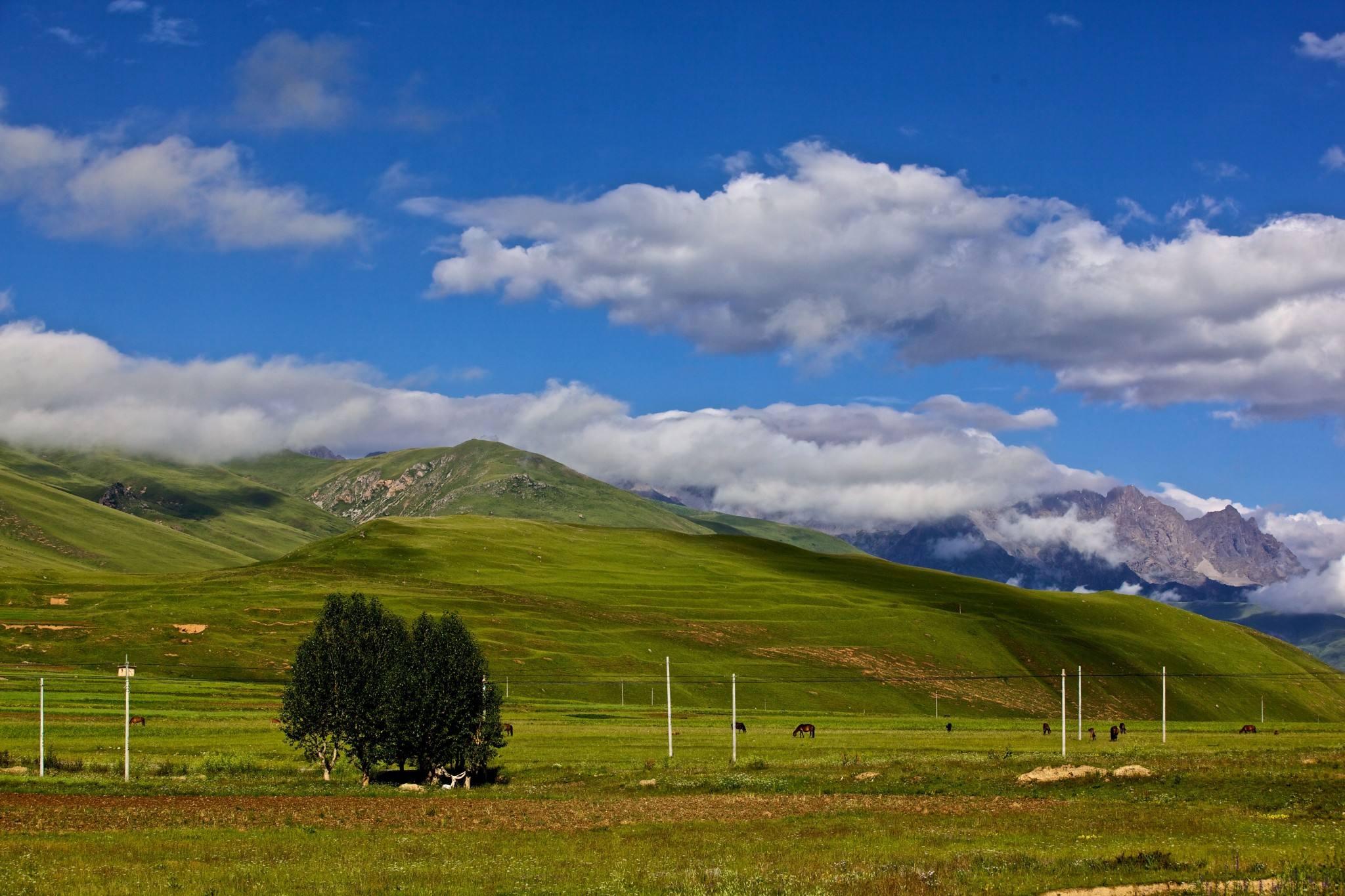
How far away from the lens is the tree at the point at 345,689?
71.5m

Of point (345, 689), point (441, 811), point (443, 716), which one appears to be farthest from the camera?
point (345, 689)

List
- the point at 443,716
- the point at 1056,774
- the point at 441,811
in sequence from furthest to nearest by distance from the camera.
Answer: the point at 443,716 < the point at 1056,774 < the point at 441,811

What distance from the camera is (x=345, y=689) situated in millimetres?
73812

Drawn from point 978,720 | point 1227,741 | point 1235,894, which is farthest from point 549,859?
point 978,720

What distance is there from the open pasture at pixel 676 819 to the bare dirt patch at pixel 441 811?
26 cm

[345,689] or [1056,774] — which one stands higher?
[345,689]

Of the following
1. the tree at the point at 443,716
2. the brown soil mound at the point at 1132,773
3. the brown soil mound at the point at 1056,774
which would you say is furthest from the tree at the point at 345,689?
the brown soil mound at the point at 1132,773

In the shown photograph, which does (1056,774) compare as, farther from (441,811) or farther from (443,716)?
(443,716)

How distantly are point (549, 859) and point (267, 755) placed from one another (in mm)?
49123

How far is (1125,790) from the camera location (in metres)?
55.9

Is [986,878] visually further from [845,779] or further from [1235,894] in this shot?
[845,779]

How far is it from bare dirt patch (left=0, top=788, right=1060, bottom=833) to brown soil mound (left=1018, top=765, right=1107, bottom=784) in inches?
198

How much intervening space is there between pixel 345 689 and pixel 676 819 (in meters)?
33.2

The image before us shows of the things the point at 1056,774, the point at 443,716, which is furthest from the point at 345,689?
the point at 1056,774
